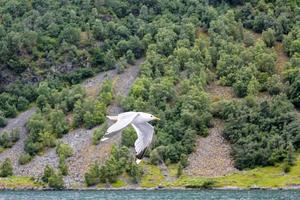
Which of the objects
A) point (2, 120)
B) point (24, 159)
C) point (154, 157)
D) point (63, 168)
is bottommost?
point (2, 120)

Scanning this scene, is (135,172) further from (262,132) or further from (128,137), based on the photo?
(262,132)

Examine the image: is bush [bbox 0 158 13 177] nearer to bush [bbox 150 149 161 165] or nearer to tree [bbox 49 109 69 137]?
tree [bbox 49 109 69 137]

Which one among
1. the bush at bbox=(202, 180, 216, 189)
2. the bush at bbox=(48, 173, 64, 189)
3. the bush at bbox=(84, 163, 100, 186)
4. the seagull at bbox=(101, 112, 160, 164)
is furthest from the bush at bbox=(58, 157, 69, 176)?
the seagull at bbox=(101, 112, 160, 164)

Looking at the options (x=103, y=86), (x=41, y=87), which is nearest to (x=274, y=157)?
(x=103, y=86)

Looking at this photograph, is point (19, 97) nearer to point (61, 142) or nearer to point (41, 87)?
point (41, 87)

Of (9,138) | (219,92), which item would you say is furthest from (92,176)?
(219,92)
